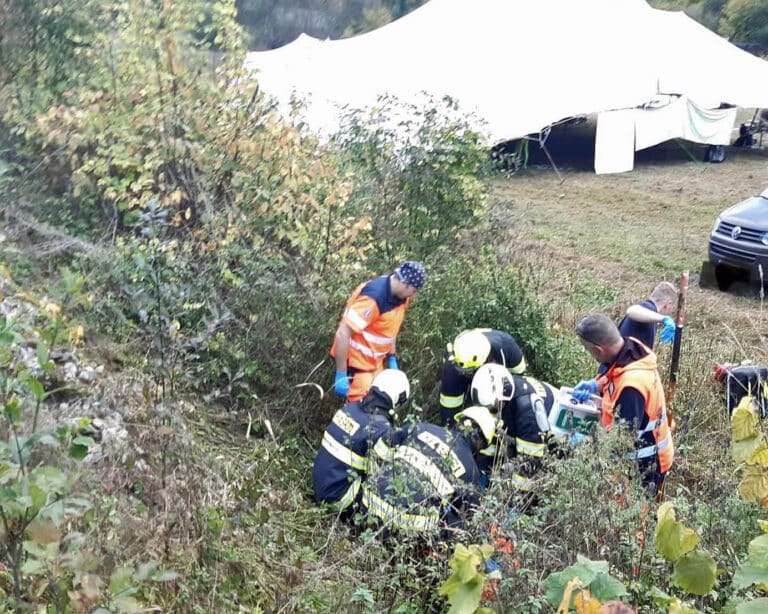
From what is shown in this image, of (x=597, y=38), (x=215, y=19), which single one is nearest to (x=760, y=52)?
(x=597, y=38)

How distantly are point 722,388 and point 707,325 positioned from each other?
2.31 metres

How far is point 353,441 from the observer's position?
3.75 meters

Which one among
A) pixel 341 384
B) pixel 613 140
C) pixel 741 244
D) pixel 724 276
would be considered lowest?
pixel 613 140

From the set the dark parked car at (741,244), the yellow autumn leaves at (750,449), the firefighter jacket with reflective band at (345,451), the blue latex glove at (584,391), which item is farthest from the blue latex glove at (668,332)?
the dark parked car at (741,244)

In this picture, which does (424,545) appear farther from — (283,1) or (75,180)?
(283,1)

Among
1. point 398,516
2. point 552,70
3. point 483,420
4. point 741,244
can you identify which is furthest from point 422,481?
point 552,70

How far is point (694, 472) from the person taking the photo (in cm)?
453

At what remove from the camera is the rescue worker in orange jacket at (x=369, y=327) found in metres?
4.71

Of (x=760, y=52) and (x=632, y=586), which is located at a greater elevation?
(x=632, y=586)

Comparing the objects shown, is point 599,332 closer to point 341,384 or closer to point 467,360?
point 467,360

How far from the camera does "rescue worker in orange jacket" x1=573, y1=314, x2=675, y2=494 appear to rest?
3746 millimetres

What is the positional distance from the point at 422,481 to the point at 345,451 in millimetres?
641

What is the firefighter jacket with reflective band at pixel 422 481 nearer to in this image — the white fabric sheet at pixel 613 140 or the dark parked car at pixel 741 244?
the dark parked car at pixel 741 244

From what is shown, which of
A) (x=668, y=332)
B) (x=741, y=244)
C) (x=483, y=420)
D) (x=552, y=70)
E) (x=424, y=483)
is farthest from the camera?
(x=552, y=70)
